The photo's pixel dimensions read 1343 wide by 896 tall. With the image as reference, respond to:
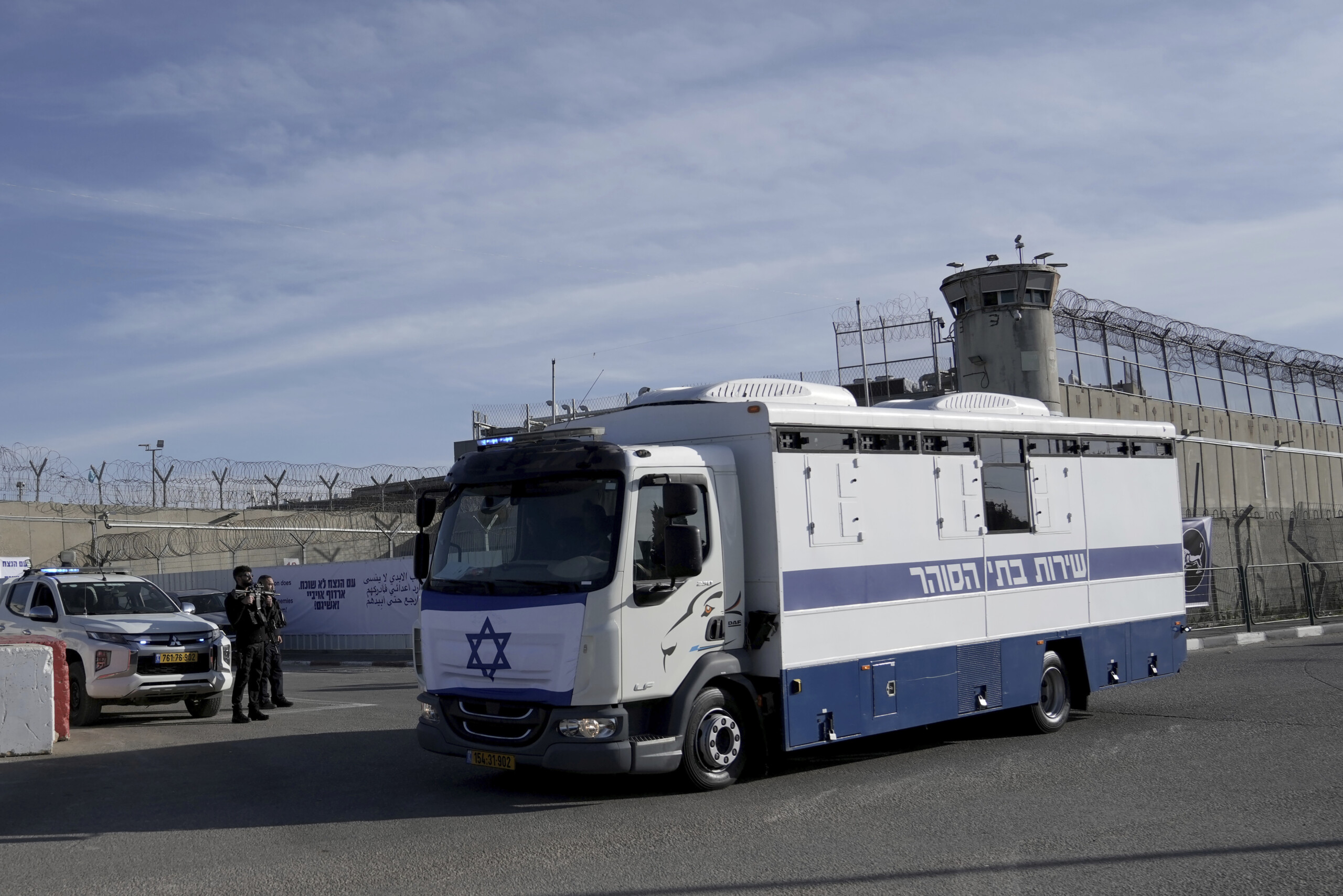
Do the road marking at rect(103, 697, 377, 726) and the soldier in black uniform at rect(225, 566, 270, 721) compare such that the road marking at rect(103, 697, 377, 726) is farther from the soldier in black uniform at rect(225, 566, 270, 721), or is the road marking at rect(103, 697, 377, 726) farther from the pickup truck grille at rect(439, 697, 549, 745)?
the pickup truck grille at rect(439, 697, 549, 745)

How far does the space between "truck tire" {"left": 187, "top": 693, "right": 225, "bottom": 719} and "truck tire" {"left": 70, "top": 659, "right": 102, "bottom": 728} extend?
1203 millimetres

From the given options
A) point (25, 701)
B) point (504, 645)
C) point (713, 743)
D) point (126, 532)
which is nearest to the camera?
point (504, 645)

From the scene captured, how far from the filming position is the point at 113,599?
49.9 feet

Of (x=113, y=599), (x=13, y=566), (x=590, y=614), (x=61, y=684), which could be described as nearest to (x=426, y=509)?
(x=590, y=614)

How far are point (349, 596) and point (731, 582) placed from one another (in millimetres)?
19980

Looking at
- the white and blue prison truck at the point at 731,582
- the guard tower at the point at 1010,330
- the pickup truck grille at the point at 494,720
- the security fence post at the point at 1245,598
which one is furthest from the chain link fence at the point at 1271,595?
the pickup truck grille at the point at 494,720

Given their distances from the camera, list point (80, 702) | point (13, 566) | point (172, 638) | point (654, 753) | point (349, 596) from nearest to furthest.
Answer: point (654, 753) < point (80, 702) < point (172, 638) < point (349, 596) < point (13, 566)

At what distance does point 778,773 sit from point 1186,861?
144 inches

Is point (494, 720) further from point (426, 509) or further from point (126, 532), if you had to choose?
point (126, 532)

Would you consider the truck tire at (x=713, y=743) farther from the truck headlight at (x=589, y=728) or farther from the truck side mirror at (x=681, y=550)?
the truck side mirror at (x=681, y=550)

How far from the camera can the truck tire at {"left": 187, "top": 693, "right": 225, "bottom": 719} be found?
49.6 ft

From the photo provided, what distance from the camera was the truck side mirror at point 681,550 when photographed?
8.09 metres

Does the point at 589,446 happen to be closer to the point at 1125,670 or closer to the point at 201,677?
the point at 1125,670

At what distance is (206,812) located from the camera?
8.41 metres
